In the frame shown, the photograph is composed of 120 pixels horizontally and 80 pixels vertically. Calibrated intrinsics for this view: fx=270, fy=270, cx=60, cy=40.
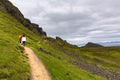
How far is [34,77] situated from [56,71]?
7.11 metres

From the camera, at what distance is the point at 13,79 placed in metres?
36.4

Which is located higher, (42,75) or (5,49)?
(5,49)

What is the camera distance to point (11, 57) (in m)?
45.0

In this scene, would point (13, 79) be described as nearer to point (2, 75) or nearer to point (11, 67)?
point (2, 75)

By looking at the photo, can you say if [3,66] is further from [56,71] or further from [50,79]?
[56,71]

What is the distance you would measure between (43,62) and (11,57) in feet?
26.4

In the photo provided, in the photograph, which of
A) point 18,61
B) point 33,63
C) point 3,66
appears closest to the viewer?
point 3,66

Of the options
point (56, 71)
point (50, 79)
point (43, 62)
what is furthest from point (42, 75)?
point (43, 62)

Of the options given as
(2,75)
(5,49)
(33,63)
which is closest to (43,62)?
(33,63)

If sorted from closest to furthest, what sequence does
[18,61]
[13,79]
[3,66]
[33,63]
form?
[13,79], [3,66], [18,61], [33,63]

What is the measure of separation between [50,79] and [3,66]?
729 cm

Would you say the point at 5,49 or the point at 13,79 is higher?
the point at 5,49

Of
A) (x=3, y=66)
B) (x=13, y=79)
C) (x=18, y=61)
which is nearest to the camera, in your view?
(x=13, y=79)

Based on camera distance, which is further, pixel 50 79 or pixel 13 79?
pixel 50 79
